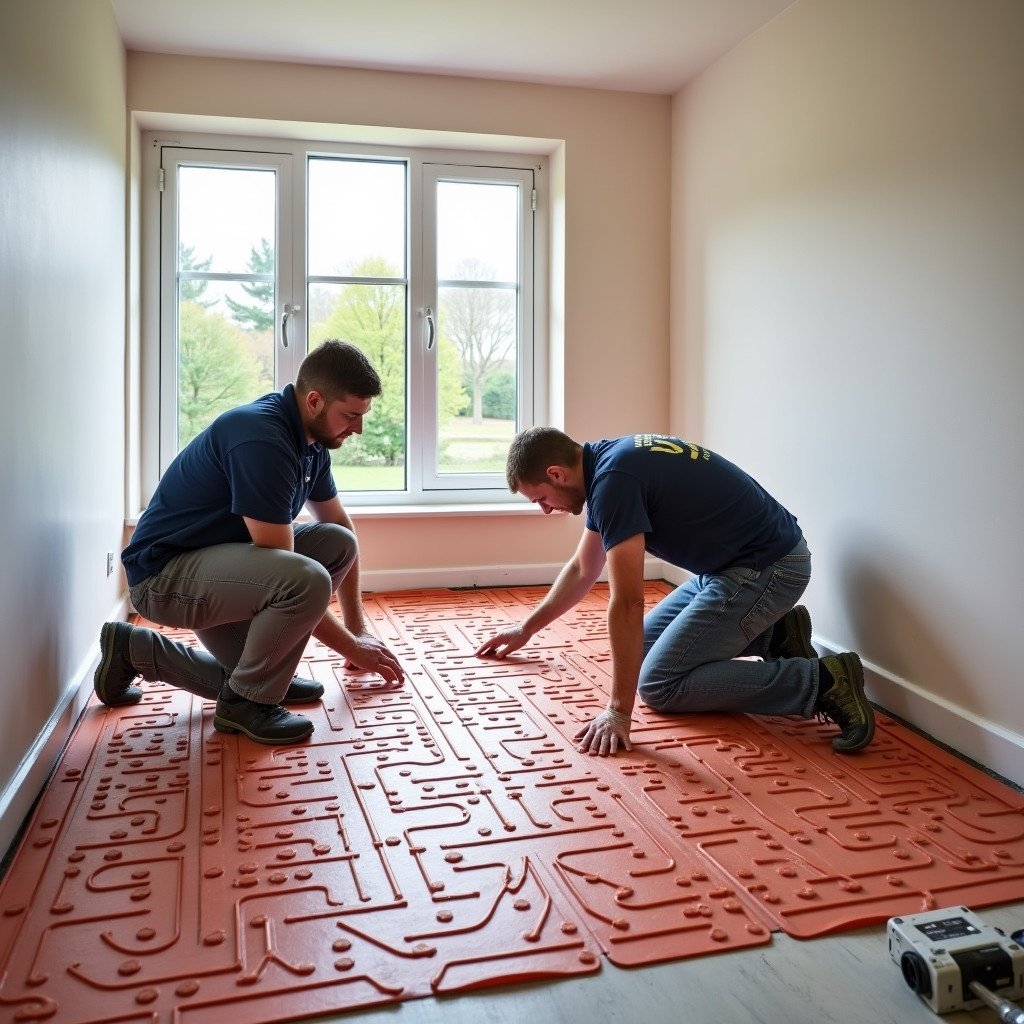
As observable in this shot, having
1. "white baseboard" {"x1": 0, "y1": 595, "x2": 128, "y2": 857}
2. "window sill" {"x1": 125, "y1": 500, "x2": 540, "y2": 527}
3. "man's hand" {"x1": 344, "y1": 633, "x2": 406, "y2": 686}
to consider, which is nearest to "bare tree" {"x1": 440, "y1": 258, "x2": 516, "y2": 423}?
"window sill" {"x1": 125, "y1": 500, "x2": 540, "y2": 527}

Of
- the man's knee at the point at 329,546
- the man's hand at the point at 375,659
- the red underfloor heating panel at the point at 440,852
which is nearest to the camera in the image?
the red underfloor heating panel at the point at 440,852

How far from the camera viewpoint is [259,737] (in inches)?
113

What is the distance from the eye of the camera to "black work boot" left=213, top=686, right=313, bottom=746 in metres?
2.86

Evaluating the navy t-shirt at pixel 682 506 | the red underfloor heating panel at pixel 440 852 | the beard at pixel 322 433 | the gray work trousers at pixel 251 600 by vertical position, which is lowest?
the red underfloor heating panel at pixel 440 852

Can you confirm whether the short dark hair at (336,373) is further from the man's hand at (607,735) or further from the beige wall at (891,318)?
the beige wall at (891,318)

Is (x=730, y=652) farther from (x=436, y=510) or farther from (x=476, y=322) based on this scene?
(x=476, y=322)

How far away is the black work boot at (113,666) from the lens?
3.10 m

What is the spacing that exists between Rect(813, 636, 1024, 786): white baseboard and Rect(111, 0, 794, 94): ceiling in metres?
2.84

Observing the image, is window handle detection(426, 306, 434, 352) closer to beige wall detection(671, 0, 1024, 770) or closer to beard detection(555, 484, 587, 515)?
beige wall detection(671, 0, 1024, 770)

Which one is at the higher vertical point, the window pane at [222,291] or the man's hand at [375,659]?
the window pane at [222,291]

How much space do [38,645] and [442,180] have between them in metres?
3.61

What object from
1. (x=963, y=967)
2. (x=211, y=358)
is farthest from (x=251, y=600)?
(x=211, y=358)

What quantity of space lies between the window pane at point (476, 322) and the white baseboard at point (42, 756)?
2.57m

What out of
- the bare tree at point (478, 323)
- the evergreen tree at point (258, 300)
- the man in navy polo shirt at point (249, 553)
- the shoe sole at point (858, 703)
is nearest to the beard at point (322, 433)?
the man in navy polo shirt at point (249, 553)
